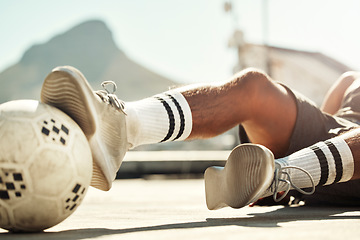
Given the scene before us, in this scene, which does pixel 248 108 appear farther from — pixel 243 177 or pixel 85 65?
pixel 85 65

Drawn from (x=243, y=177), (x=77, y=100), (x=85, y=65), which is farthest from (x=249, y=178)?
(x=85, y=65)

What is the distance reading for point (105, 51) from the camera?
50.5 meters

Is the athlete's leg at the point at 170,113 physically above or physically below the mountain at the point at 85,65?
above

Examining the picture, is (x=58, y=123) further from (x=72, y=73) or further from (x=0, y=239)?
(x=0, y=239)

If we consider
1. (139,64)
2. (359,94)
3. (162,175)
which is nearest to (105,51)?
(139,64)

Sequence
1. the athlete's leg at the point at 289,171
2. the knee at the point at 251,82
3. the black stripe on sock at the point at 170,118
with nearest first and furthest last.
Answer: the athlete's leg at the point at 289,171 < the black stripe on sock at the point at 170,118 < the knee at the point at 251,82

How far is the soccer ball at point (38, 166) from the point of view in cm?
112

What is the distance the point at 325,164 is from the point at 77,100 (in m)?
0.95

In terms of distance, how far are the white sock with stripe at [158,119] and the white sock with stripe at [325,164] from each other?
39 cm

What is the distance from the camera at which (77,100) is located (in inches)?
50.2

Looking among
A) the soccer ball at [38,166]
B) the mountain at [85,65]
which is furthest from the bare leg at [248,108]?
the mountain at [85,65]

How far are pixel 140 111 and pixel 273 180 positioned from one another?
527mm

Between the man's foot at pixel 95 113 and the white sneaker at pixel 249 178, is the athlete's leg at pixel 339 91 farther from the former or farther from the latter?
the man's foot at pixel 95 113

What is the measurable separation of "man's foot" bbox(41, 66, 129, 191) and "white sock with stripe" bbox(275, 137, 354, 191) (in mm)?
618
